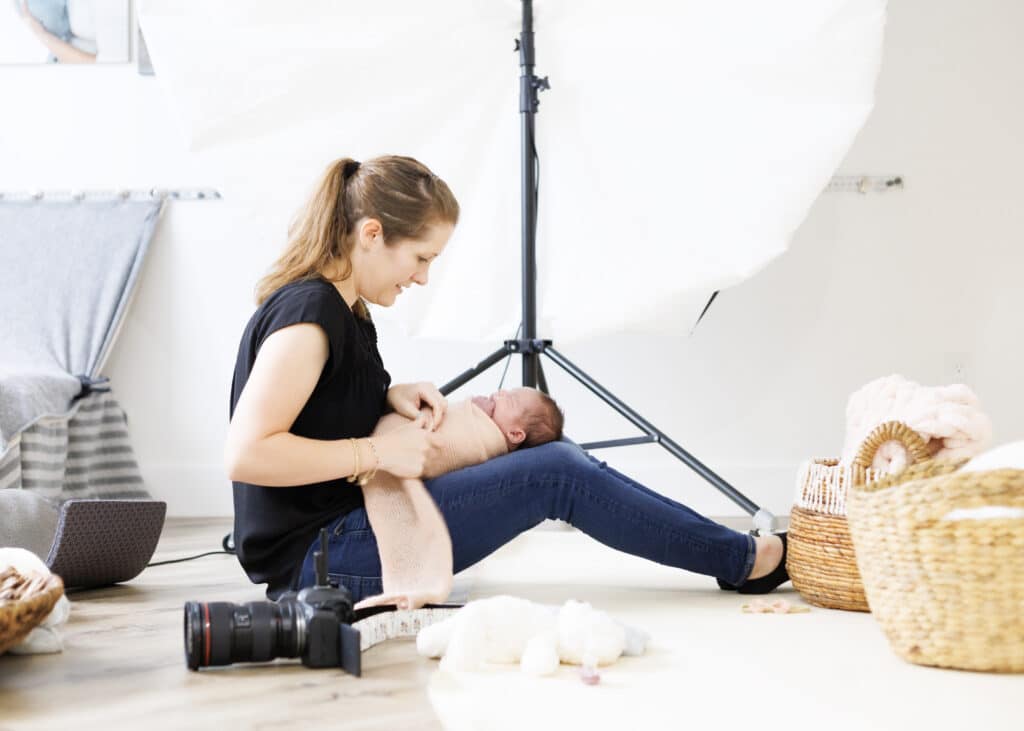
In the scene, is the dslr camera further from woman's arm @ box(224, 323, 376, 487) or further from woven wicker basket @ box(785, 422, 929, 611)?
woven wicker basket @ box(785, 422, 929, 611)

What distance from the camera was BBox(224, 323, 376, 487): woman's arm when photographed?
50.5 inches

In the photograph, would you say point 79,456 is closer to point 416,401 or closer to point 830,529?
point 416,401

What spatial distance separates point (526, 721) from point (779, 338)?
1977 millimetres

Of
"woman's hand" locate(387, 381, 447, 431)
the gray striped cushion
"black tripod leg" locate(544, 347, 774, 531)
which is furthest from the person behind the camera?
the gray striped cushion

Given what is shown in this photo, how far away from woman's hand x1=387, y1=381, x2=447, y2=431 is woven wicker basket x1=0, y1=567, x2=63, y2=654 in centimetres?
50

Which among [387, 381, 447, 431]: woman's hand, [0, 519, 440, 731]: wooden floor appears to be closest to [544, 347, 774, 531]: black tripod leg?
[387, 381, 447, 431]: woman's hand

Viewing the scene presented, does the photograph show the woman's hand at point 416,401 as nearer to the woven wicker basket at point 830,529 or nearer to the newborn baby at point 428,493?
the newborn baby at point 428,493

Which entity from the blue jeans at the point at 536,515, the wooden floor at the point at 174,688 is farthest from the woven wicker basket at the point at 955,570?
the wooden floor at the point at 174,688

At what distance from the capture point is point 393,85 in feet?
7.07

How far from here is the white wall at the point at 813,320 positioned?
277 cm

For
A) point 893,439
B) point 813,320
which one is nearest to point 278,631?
point 893,439

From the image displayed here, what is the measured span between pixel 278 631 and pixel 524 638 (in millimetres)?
264

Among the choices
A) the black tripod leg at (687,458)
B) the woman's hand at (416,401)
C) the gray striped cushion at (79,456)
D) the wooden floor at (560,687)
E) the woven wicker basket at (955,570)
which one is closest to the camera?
the wooden floor at (560,687)

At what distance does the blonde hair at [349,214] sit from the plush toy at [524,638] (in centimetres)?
51
